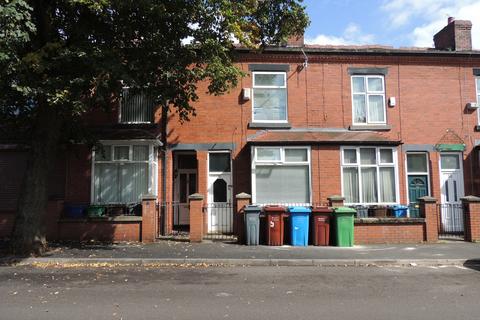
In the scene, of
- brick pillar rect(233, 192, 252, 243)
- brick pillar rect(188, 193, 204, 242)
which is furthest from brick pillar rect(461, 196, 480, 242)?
brick pillar rect(188, 193, 204, 242)

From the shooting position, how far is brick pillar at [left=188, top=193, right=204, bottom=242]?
1410cm

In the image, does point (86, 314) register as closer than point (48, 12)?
Yes

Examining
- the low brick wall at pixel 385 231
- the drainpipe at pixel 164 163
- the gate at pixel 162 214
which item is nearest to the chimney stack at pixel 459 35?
the low brick wall at pixel 385 231

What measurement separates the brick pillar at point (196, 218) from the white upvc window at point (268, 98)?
4431 millimetres

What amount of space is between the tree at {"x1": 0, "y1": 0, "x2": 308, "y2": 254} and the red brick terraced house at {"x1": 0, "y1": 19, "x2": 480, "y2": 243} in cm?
308

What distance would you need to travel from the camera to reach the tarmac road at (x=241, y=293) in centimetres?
649

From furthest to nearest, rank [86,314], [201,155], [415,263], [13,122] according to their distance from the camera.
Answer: [201,155]
[13,122]
[415,263]
[86,314]

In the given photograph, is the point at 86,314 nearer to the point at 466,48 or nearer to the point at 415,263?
the point at 415,263

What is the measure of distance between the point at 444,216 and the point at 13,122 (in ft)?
49.2

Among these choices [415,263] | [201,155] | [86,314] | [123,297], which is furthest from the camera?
[201,155]

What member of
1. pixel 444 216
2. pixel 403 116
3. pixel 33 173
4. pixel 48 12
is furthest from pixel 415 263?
pixel 48 12

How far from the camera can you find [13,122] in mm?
13227

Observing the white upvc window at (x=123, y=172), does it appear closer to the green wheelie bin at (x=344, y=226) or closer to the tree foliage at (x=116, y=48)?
the tree foliage at (x=116, y=48)

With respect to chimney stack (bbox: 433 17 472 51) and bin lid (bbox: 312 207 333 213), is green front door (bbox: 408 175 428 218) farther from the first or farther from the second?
chimney stack (bbox: 433 17 472 51)
